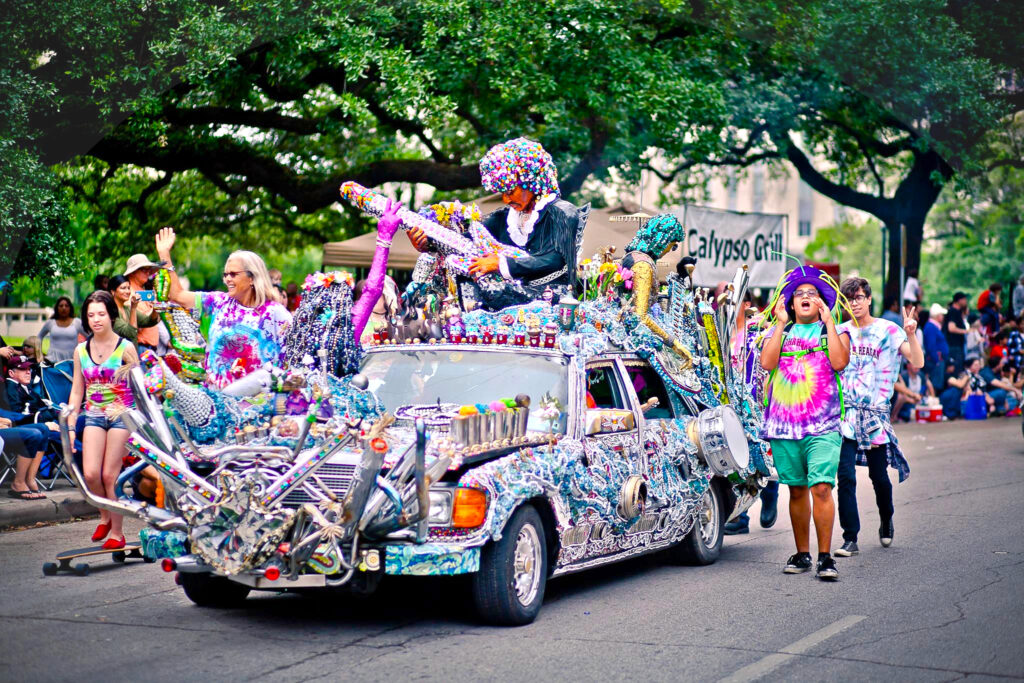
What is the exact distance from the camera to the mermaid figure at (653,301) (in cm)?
877

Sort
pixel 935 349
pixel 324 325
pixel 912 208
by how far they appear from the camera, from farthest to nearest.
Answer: pixel 912 208, pixel 935 349, pixel 324 325

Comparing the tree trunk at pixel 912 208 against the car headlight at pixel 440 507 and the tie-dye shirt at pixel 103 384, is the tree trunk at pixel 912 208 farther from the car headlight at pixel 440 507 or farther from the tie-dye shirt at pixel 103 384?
the car headlight at pixel 440 507

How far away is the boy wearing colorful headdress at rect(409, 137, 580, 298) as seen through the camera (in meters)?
8.52

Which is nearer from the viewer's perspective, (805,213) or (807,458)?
(807,458)

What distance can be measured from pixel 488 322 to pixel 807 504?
2.53m

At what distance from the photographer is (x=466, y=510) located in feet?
21.1

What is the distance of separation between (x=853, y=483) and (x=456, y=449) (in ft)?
13.1

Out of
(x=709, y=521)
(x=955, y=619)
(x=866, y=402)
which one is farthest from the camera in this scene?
(x=866, y=402)

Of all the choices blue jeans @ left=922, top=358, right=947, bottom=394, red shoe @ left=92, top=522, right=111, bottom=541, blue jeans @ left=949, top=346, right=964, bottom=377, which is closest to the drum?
red shoe @ left=92, top=522, right=111, bottom=541

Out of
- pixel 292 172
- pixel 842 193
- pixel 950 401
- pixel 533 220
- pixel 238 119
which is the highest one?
pixel 842 193

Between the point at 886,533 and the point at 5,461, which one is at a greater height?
the point at 5,461

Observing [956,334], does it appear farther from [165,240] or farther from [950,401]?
[165,240]

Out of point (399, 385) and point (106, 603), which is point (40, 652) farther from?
point (399, 385)

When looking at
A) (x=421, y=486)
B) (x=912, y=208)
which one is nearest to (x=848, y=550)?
(x=421, y=486)
